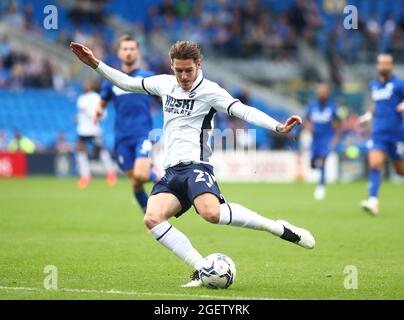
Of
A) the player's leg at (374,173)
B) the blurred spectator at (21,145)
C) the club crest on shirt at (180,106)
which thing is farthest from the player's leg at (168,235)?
the blurred spectator at (21,145)

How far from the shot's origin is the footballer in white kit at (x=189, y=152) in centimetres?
859

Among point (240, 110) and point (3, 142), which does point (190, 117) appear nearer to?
point (240, 110)

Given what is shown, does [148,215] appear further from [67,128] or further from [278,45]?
[278,45]

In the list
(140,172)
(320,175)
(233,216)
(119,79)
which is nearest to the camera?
(233,216)

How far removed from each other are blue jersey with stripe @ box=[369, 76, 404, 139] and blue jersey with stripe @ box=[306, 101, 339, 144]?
6.61m

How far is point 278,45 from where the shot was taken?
37188 millimetres

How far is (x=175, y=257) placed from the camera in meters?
11.0

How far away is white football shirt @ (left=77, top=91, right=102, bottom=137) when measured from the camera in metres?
25.7

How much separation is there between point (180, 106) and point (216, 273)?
1.64m

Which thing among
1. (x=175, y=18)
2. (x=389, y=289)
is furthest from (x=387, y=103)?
(x=175, y=18)

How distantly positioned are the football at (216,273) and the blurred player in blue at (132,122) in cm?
522

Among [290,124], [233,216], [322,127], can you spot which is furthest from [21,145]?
[290,124]

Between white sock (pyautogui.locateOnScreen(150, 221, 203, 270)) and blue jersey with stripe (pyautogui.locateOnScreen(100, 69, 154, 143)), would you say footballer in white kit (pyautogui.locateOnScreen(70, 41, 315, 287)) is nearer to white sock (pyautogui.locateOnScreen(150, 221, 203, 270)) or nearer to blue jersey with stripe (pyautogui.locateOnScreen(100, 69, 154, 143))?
white sock (pyautogui.locateOnScreen(150, 221, 203, 270))

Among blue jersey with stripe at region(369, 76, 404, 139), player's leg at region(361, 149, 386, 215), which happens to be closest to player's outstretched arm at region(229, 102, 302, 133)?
player's leg at region(361, 149, 386, 215)
